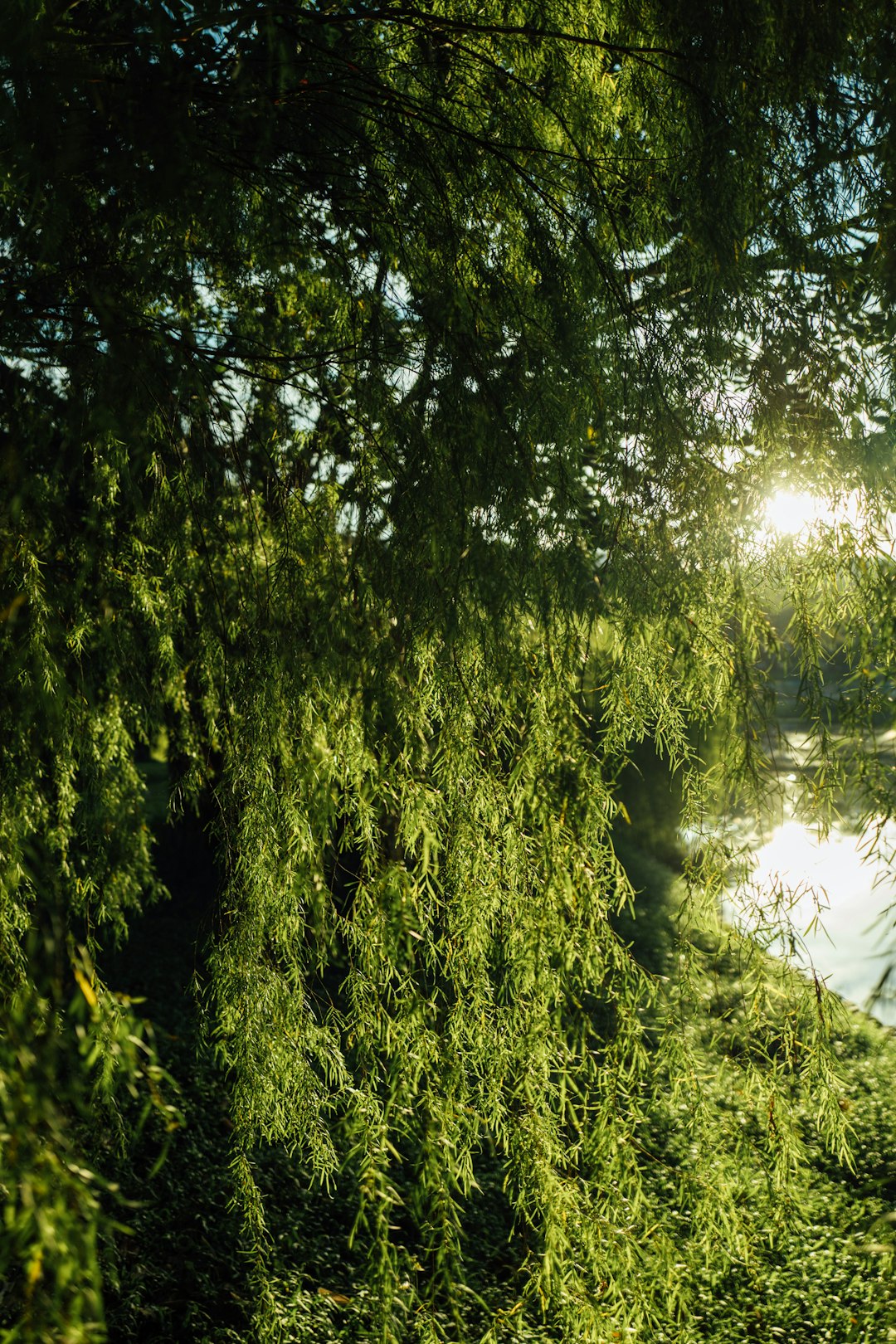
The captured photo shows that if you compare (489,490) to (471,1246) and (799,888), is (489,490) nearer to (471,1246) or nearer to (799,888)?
(799,888)

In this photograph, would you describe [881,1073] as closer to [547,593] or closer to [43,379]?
[547,593]

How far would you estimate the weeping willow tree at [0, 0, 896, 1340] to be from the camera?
230cm

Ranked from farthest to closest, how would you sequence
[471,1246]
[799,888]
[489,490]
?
[471,1246] < [489,490] < [799,888]

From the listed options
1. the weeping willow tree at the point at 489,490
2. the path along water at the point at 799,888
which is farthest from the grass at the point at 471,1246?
the weeping willow tree at the point at 489,490

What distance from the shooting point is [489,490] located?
241cm

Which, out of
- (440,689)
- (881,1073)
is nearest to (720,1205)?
(440,689)

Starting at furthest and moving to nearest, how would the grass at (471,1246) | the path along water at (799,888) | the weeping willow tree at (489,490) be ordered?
the grass at (471,1246)
the weeping willow tree at (489,490)
the path along water at (799,888)

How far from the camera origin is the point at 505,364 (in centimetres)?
249

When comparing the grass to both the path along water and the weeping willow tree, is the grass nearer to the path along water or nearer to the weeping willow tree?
the path along water

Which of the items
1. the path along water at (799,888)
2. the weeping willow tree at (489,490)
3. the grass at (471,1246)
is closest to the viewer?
the path along water at (799,888)

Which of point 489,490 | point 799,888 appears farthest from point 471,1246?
point 489,490

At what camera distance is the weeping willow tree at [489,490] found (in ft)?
7.54

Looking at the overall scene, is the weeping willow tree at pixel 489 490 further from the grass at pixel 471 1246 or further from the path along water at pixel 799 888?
the grass at pixel 471 1246

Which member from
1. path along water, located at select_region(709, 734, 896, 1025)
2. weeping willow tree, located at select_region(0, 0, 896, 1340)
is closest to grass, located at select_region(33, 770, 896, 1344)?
path along water, located at select_region(709, 734, 896, 1025)
